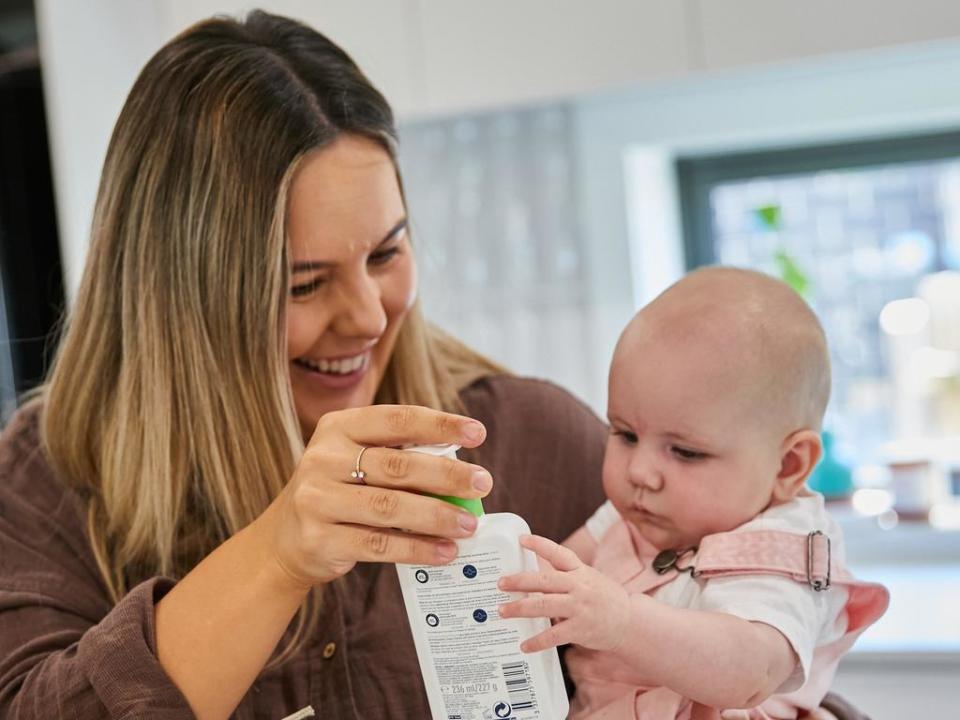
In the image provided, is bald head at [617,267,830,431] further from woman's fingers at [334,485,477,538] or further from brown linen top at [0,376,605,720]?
woman's fingers at [334,485,477,538]

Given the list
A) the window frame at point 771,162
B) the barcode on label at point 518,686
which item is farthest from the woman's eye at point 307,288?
the window frame at point 771,162

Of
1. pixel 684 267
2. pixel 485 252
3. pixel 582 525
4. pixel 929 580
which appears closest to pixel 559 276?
pixel 485 252

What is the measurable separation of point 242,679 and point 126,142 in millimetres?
586

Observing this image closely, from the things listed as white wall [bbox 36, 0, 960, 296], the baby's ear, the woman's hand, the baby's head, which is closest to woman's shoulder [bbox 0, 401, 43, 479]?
the woman's hand

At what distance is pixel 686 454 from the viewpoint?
3.73ft

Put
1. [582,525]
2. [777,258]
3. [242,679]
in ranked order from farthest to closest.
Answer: [777,258] < [582,525] < [242,679]

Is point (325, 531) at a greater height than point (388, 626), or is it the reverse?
point (325, 531)

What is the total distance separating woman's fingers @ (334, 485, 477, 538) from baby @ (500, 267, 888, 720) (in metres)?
0.22

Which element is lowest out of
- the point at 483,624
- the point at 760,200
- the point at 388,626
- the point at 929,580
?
the point at 929,580

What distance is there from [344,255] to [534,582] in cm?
48

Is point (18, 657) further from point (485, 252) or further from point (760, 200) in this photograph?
point (760, 200)

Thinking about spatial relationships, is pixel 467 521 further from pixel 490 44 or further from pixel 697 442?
pixel 490 44

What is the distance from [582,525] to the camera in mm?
1390

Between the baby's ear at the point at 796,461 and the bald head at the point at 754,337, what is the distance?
1cm
